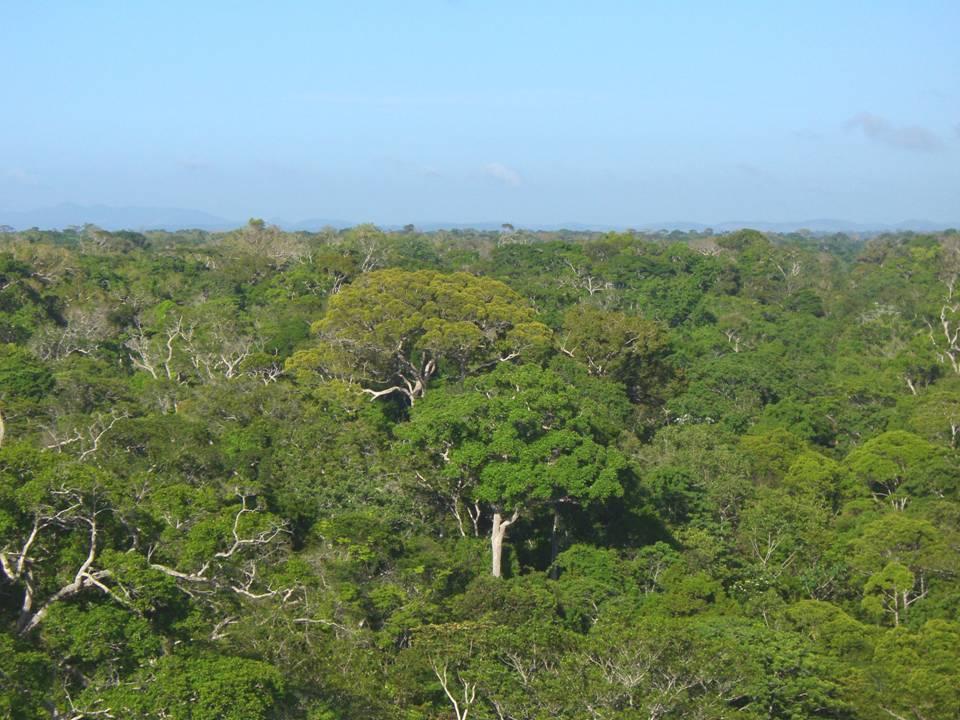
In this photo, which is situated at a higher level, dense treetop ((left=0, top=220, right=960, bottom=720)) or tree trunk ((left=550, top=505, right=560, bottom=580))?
dense treetop ((left=0, top=220, right=960, bottom=720))

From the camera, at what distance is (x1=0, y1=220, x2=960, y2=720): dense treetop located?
10023 mm

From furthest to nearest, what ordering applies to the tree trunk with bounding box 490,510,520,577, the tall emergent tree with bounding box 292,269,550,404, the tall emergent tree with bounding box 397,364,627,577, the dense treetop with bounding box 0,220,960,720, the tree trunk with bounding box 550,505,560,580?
the tall emergent tree with bounding box 292,269,550,404 → the tree trunk with bounding box 550,505,560,580 → the tree trunk with bounding box 490,510,520,577 → the tall emergent tree with bounding box 397,364,627,577 → the dense treetop with bounding box 0,220,960,720

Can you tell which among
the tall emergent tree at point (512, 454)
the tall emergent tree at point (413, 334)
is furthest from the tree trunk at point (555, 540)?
the tall emergent tree at point (413, 334)

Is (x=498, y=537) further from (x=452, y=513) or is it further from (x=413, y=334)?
(x=413, y=334)

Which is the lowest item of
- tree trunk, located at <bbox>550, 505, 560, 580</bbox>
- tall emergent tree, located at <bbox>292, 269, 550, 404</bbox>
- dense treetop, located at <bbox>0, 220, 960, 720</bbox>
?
tree trunk, located at <bbox>550, 505, 560, 580</bbox>

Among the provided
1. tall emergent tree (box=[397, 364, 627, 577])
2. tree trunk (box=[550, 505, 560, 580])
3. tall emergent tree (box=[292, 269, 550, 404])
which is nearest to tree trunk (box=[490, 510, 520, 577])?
tall emergent tree (box=[397, 364, 627, 577])

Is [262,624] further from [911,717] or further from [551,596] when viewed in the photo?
[911,717]

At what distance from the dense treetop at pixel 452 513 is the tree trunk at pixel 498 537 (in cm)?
5

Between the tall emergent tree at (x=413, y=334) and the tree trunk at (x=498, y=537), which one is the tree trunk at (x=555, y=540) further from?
the tall emergent tree at (x=413, y=334)

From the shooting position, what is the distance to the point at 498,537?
19.2 metres

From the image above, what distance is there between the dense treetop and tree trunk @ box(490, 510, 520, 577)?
5 centimetres

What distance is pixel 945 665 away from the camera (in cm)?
1398

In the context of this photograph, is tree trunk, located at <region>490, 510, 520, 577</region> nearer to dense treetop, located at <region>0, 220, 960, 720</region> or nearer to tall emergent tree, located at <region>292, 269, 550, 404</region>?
dense treetop, located at <region>0, 220, 960, 720</region>

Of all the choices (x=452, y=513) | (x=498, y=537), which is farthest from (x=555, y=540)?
(x=452, y=513)
